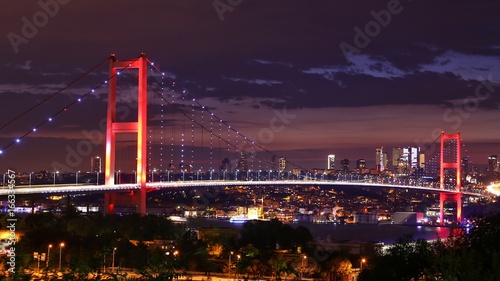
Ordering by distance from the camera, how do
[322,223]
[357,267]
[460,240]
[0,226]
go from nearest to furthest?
[460,240] → [357,267] → [0,226] → [322,223]

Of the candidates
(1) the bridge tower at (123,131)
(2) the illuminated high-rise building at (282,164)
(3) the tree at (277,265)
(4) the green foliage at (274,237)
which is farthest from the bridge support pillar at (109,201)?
(2) the illuminated high-rise building at (282,164)

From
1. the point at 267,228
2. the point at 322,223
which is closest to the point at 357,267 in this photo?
the point at 267,228

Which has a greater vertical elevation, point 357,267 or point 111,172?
point 111,172

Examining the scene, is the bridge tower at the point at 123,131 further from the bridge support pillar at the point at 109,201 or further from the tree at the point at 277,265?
the tree at the point at 277,265

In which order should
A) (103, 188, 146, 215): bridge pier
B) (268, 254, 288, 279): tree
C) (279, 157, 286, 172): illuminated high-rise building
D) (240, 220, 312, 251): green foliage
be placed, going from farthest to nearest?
(279, 157, 286, 172): illuminated high-rise building
(240, 220, 312, 251): green foliage
(103, 188, 146, 215): bridge pier
(268, 254, 288, 279): tree

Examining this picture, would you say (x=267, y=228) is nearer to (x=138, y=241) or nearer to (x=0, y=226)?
(x=138, y=241)

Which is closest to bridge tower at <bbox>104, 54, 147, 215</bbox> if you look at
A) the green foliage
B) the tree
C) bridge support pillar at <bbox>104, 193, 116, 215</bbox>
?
bridge support pillar at <bbox>104, 193, 116, 215</bbox>

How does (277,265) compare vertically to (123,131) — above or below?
below

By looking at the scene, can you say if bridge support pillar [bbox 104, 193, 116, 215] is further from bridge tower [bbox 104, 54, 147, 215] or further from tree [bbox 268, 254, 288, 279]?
tree [bbox 268, 254, 288, 279]

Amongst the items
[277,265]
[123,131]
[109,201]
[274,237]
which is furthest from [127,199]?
[277,265]

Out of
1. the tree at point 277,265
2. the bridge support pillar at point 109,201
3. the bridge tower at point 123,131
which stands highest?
the bridge tower at point 123,131

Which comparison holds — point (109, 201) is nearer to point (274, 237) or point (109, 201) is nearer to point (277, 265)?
point (274, 237)
